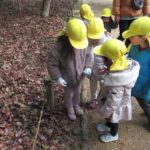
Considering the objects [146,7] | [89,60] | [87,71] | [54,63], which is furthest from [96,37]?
[146,7]

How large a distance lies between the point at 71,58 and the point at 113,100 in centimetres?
78

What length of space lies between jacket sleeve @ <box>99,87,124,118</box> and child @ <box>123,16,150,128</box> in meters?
0.46

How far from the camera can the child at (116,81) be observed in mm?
4010

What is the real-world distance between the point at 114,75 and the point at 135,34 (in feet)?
1.96

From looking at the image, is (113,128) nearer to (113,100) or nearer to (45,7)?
(113,100)

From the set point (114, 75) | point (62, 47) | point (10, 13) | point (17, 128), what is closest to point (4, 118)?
point (17, 128)

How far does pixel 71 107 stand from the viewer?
4914mm

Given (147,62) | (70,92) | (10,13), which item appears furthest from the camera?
(10,13)

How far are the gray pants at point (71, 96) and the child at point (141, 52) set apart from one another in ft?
2.58

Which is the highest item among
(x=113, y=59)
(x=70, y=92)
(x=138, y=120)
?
(x=113, y=59)

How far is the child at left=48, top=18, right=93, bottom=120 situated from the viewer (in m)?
4.25

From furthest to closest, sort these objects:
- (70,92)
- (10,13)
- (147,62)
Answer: (10,13) < (70,92) < (147,62)

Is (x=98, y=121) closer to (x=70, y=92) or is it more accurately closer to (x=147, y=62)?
(x=70, y=92)

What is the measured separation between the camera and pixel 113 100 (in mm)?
4105
